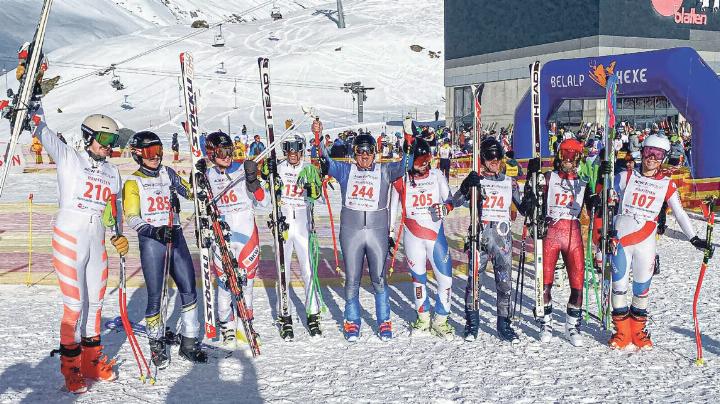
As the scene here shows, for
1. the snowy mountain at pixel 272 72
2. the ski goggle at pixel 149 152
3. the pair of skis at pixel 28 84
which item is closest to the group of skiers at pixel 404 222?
the ski goggle at pixel 149 152

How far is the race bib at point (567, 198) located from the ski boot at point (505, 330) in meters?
1.11

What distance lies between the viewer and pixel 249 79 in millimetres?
65750

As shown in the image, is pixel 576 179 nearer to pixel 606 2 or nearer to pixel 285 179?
pixel 285 179

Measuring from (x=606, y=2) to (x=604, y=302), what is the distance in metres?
30.9

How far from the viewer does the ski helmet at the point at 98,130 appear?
15.8 feet

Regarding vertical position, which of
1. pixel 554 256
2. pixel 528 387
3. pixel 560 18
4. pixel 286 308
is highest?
pixel 560 18

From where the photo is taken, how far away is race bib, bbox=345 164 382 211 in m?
5.92

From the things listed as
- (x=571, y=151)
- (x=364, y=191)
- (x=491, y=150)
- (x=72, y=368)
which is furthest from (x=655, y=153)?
(x=72, y=368)

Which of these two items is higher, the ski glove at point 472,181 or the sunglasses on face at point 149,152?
the sunglasses on face at point 149,152

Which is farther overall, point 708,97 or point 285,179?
point 708,97

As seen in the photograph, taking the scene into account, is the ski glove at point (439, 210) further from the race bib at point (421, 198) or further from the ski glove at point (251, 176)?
the ski glove at point (251, 176)

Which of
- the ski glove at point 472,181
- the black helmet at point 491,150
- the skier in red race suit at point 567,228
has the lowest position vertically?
the skier in red race suit at point 567,228

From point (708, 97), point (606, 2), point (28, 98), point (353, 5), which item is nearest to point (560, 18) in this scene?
point (606, 2)

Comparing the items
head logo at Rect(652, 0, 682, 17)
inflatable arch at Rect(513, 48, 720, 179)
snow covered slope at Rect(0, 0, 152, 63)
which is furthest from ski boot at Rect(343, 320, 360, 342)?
snow covered slope at Rect(0, 0, 152, 63)
